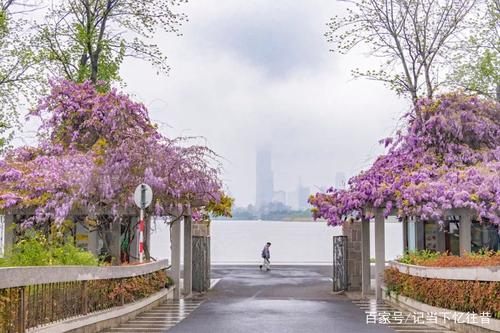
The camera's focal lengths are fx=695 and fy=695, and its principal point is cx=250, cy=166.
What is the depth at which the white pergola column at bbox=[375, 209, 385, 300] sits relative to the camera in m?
20.9

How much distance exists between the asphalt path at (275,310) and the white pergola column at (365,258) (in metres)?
0.94

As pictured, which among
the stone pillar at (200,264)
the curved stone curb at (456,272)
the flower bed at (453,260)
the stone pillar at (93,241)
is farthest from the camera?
the stone pillar at (200,264)

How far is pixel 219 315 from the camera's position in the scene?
16.1 m

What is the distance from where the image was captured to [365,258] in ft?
75.1

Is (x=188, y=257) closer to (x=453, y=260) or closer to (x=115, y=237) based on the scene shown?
(x=115, y=237)

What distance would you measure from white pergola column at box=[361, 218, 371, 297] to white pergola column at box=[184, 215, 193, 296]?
5593 millimetres

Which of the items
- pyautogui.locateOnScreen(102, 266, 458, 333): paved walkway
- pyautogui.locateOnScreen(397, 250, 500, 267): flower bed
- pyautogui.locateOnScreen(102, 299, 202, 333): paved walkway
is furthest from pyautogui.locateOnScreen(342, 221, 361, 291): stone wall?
pyautogui.locateOnScreen(102, 299, 202, 333): paved walkway

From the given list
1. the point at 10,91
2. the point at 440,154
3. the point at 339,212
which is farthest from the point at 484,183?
the point at 10,91

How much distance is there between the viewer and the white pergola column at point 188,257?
22625 mm

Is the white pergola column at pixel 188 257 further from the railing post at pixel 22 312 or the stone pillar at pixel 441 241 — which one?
the railing post at pixel 22 312

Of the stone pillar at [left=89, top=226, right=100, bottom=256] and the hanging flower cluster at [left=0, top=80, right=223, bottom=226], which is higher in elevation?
the hanging flower cluster at [left=0, top=80, right=223, bottom=226]

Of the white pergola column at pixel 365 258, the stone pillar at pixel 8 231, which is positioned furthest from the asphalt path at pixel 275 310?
the stone pillar at pixel 8 231

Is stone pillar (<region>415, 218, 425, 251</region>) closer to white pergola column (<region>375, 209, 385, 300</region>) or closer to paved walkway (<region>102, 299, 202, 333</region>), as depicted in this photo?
white pergola column (<region>375, 209, 385, 300</region>)

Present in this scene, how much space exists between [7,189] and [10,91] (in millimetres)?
6542
